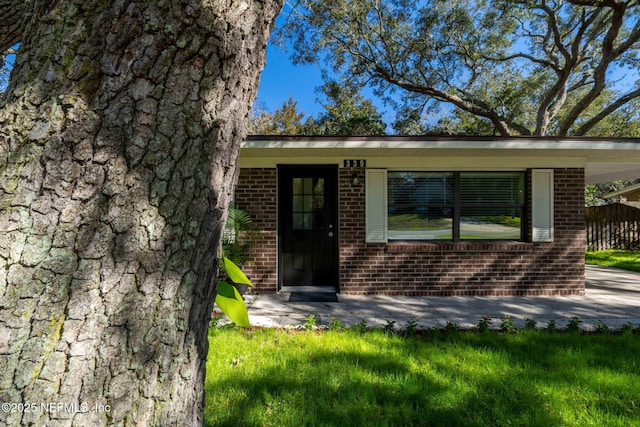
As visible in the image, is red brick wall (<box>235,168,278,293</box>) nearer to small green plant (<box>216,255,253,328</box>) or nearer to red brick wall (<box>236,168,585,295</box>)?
red brick wall (<box>236,168,585,295</box>)

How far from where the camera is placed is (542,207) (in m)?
5.69

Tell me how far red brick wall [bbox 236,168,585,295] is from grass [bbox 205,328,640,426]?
2.14 metres

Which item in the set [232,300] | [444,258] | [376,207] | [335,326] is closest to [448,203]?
[444,258]

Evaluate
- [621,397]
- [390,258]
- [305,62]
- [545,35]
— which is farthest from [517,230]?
[545,35]

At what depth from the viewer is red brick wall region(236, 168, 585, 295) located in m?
5.67

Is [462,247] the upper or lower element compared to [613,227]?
lower

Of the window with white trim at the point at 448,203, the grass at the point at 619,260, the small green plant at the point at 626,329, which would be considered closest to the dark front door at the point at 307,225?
the window with white trim at the point at 448,203

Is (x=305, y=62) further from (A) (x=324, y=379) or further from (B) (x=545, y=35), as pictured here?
(A) (x=324, y=379)

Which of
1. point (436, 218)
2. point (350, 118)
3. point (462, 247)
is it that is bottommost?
point (462, 247)

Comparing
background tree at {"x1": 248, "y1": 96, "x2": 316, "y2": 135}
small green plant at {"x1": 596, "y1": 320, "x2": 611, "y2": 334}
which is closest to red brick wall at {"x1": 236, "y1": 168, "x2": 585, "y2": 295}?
small green plant at {"x1": 596, "y1": 320, "x2": 611, "y2": 334}

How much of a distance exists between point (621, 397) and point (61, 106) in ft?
11.9

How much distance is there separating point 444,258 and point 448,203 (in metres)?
0.98

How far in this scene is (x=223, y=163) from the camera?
98 cm

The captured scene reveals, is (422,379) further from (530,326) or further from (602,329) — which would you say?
(602,329)
